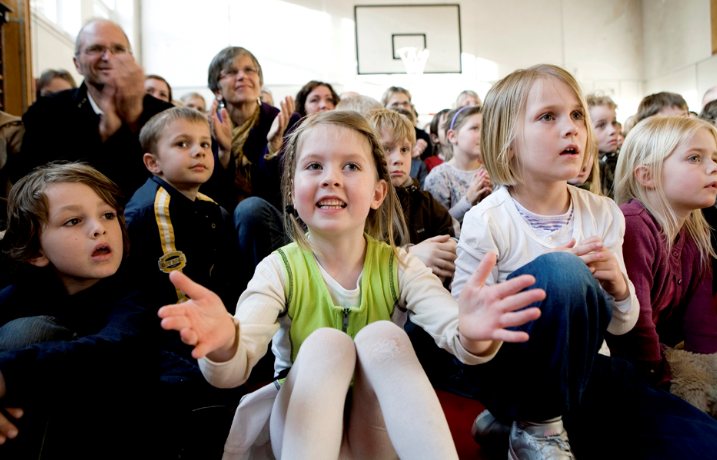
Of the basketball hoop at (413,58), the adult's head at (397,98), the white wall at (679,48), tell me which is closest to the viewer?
the adult's head at (397,98)

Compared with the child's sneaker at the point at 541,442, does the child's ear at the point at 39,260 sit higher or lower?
higher

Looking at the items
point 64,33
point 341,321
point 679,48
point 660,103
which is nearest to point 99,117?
point 341,321

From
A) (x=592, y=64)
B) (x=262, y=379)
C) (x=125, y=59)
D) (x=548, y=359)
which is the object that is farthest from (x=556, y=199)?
(x=592, y=64)

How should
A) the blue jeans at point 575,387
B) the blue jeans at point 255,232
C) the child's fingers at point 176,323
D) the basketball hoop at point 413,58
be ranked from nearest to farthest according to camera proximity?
the child's fingers at point 176,323 → the blue jeans at point 575,387 → the blue jeans at point 255,232 → the basketball hoop at point 413,58

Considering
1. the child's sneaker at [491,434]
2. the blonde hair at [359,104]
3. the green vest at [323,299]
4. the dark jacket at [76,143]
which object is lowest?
the child's sneaker at [491,434]

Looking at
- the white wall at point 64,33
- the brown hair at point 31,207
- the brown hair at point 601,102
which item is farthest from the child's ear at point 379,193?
the white wall at point 64,33

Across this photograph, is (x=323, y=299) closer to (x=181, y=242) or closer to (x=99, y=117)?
(x=181, y=242)

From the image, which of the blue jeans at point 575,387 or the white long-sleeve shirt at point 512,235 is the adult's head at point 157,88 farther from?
the blue jeans at point 575,387

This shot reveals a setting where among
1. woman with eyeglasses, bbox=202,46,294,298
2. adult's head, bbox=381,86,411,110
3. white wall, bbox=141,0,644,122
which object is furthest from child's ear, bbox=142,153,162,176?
white wall, bbox=141,0,644,122

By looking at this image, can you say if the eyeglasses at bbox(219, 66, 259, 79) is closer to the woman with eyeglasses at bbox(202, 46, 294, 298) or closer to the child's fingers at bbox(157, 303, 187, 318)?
the woman with eyeglasses at bbox(202, 46, 294, 298)

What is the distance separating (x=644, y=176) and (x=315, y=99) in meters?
1.73

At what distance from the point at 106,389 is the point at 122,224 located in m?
0.40

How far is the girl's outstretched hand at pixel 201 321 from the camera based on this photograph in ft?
2.13

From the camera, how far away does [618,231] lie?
3.56ft
